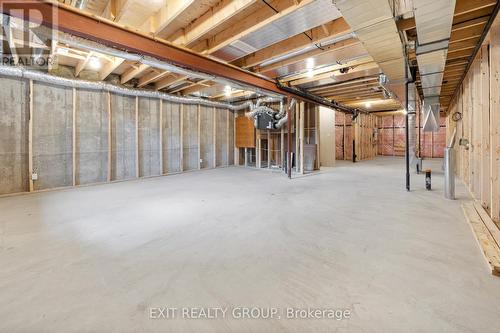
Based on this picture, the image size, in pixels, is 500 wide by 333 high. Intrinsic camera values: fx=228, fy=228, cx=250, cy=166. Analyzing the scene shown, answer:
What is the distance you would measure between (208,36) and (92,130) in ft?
11.4

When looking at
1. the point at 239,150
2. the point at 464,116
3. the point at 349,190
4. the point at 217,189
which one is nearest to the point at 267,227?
the point at 217,189

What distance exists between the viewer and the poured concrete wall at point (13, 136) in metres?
3.93

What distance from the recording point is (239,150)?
848cm

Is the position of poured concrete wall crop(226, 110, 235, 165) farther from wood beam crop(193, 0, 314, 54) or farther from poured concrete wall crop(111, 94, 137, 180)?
wood beam crop(193, 0, 314, 54)

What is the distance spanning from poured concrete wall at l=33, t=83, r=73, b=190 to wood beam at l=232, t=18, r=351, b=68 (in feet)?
11.6

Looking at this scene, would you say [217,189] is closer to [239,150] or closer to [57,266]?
[57,266]

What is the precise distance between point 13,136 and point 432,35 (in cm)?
631

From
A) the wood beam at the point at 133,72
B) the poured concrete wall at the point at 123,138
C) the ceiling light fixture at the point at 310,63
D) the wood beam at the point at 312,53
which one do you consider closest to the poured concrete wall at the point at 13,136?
the poured concrete wall at the point at 123,138

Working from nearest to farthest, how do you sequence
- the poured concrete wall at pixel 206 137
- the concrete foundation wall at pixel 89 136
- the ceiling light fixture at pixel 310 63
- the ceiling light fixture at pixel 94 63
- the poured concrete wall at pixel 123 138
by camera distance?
the ceiling light fixture at pixel 310 63 < the concrete foundation wall at pixel 89 136 < the ceiling light fixture at pixel 94 63 < the poured concrete wall at pixel 123 138 < the poured concrete wall at pixel 206 137

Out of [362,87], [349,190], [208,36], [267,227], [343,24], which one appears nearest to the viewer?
[267,227]

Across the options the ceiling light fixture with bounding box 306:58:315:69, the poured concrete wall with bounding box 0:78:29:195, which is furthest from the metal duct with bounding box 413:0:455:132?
the poured concrete wall with bounding box 0:78:29:195

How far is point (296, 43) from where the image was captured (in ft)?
10.8

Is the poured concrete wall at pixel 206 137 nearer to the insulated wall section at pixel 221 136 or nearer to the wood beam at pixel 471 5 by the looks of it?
the insulated wall section at pixel 221 136

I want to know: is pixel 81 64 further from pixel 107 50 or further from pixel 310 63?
pixel 310 63
